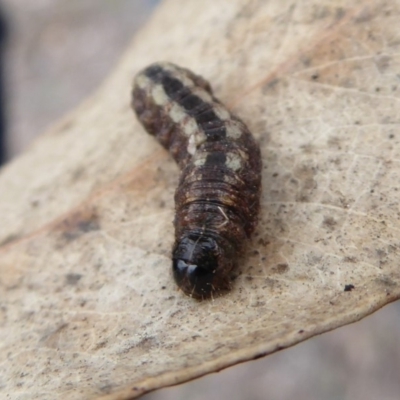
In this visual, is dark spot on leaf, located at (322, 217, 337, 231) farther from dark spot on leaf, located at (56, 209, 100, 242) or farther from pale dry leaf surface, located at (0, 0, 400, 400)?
dark spot on leaf, located at (56, 209, 100, 242)

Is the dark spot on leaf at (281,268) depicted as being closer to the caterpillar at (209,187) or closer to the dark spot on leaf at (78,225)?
the caterpillar at (209,187)

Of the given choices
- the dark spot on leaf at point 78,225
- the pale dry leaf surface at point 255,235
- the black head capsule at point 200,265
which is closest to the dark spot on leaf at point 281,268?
the pale dry leaf surface at point 255,235

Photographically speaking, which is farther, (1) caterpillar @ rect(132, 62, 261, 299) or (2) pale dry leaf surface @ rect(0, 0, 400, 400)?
(1) caterpillar @ rect(132, 62, 261, 299)

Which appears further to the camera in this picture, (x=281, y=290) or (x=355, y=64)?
(x=355, y=64)

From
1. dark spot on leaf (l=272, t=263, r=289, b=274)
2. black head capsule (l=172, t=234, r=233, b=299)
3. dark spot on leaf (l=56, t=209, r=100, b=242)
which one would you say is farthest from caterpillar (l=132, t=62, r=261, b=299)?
dark spot on leaf (l=56, t=209, r=100, b=242)

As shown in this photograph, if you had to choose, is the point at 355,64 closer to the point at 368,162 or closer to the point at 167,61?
the point at 368,162

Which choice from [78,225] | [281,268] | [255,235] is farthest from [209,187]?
[78,225]

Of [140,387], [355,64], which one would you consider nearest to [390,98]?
[355,64]
